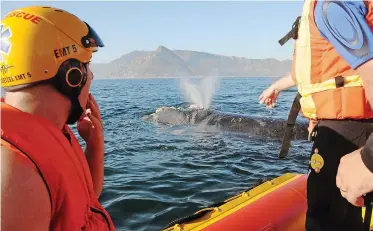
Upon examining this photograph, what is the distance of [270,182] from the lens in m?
5.90

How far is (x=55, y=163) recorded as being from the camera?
6.93 ft

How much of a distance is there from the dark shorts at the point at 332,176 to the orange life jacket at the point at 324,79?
0.09 metres

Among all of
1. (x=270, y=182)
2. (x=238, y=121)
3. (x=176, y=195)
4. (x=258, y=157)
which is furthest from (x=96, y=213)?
(x=238, y=121)

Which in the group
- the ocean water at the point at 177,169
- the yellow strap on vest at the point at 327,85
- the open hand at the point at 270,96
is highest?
the yellow strap on vest at the point at 327,85

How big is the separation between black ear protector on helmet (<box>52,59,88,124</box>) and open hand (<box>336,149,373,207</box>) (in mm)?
1568

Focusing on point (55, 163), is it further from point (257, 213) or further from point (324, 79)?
point (257, 213)

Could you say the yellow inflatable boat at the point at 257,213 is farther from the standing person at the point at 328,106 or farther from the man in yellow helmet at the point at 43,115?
the man in yellow helmet at the point at 43,115

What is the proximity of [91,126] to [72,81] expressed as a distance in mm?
701

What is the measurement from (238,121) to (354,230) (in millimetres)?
13245

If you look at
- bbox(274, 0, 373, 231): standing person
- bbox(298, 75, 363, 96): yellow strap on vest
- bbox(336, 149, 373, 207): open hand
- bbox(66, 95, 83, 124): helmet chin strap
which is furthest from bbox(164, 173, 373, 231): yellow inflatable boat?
bbox(336, 149, 373, 207): open hand

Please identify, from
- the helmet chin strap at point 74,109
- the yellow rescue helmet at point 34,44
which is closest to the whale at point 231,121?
the helmet chin strap at point 74,109

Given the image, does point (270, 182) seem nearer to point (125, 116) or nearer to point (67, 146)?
point (67, 146)

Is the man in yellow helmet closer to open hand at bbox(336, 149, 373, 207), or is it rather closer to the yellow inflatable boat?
open hand at bbox(336, 149, 373, 207)

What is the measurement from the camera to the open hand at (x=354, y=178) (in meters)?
1.87
